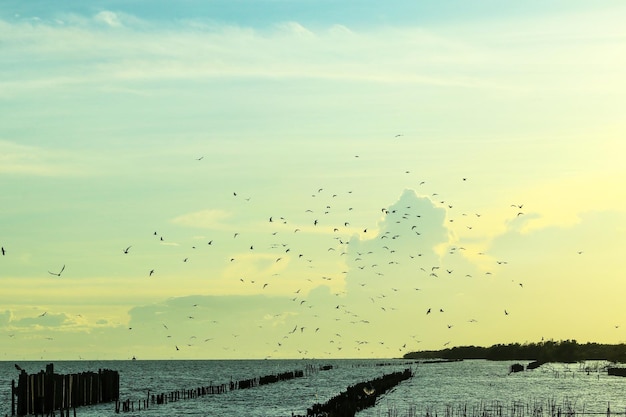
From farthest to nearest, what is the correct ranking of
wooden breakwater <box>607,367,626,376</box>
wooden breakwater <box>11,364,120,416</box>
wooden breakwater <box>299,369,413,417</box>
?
wooden breakwater <box>607,367,626,376</box> < wooden breakwater <box>299,369,413,417</box> < wooden breakwater <box>11,364,120,416</box>

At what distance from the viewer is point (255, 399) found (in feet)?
352

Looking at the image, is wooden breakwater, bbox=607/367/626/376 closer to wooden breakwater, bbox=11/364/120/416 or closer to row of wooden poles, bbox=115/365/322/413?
row of wooden poles, bbox=115/365/322/413

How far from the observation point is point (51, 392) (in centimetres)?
7262

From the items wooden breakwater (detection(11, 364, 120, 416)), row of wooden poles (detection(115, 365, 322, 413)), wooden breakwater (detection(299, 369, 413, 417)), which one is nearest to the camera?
wooden breakwater (detection(11, 364, 120, 416))

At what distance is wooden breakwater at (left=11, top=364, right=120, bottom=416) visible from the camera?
6869 centimetres

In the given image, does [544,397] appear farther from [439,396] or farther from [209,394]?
[209,394]

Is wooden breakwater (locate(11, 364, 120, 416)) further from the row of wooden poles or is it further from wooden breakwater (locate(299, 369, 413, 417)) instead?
wooden breakwater (locate(299, 369, 413, 417))

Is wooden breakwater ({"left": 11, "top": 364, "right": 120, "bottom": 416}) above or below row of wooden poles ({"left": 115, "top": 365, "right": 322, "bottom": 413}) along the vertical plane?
above

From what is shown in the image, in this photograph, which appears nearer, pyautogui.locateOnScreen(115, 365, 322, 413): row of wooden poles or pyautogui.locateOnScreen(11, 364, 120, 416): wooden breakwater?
pyautogui.locateOnScreen(11, 364, 120, 416): wooden breakwater

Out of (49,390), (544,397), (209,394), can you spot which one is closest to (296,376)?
(209,394)

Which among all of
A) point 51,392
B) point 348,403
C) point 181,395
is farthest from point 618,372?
point 51,392

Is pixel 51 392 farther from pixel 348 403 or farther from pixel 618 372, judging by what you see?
pixel 618 372

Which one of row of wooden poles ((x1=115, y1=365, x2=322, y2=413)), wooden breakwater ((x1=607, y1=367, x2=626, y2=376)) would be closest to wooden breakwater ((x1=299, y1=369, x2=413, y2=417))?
row of wooden poles ((x1=115, y1=365, x2=322, y2=413))

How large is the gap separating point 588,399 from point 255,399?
36683mm
